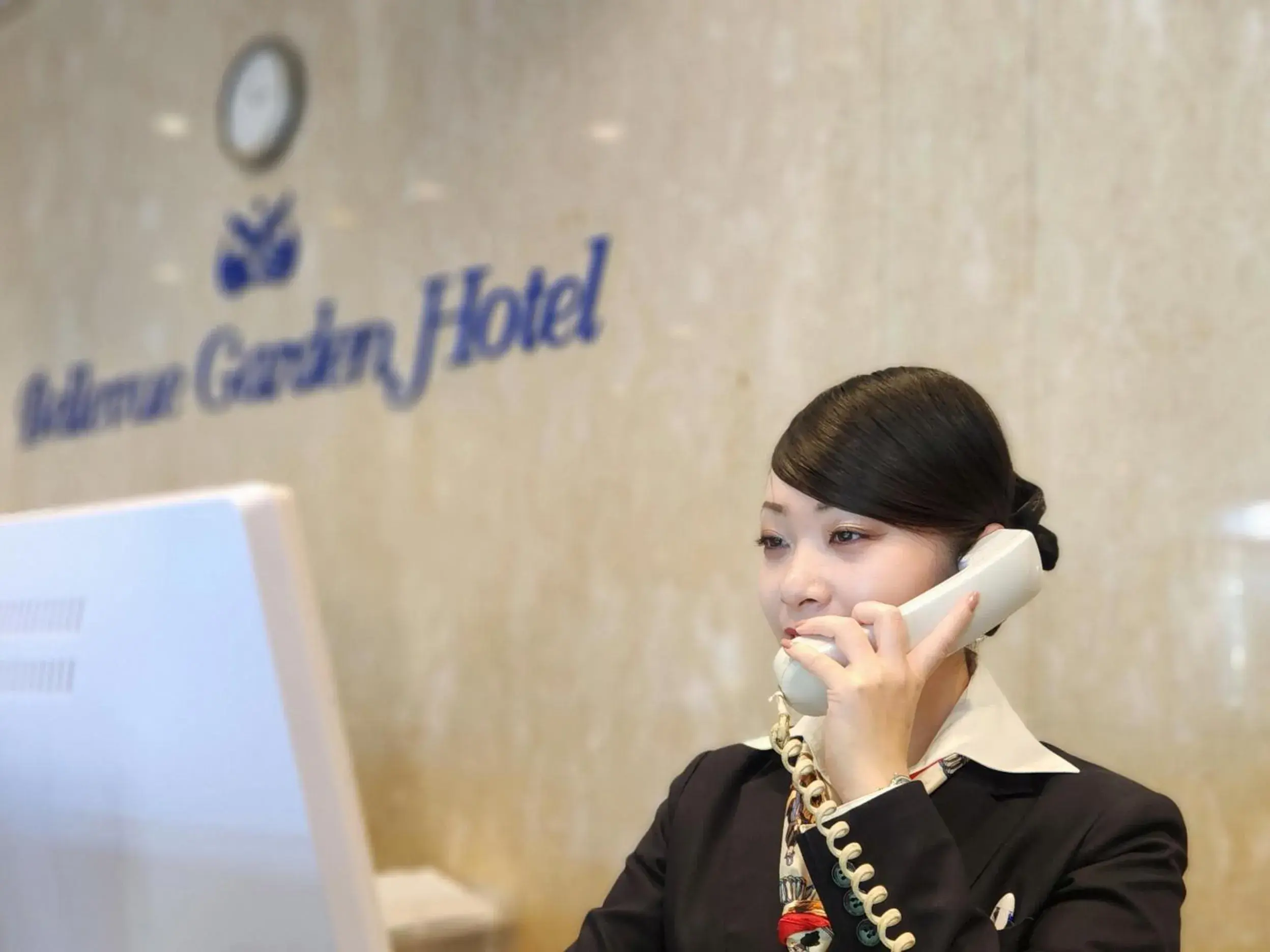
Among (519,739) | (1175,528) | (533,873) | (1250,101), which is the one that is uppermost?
(1250,101)

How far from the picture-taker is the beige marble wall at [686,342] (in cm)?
189

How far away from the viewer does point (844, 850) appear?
1.05 metres

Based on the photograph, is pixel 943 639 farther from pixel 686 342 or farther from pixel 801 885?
pixel 686 342

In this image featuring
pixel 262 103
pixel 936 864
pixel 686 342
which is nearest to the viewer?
pixel 936 864

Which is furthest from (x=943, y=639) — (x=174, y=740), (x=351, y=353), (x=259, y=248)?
(x=259, y=248)

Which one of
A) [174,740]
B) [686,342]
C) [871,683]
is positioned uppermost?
[686,342]

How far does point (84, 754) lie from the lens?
783 mm

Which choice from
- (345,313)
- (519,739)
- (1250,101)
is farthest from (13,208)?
(1250,101)

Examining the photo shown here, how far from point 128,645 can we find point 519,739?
211 centimetres

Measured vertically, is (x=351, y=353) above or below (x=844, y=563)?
above

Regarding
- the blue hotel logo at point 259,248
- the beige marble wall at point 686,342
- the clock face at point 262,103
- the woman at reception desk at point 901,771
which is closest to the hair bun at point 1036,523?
the woman at reception desk at point 901,771

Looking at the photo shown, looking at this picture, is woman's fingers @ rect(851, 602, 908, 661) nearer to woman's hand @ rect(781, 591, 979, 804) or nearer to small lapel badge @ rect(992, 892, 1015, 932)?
woman's hand @ rect(781, 591, 979, 804)

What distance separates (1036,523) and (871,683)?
1.11ft

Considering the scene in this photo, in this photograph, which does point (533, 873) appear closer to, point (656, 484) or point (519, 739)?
point (519, 739)
